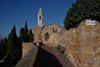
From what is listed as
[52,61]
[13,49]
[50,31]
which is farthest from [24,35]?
[52,61]

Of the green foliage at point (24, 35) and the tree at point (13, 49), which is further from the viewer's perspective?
the green foliage at point (24, 35)

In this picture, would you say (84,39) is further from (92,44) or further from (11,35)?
(11,35)

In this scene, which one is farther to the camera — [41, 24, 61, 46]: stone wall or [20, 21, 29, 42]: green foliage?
[20, 21, 29, 42]: green foliage

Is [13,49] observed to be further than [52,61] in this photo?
Yes

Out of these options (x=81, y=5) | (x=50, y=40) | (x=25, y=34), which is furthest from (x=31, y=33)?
(x=81, y=5)

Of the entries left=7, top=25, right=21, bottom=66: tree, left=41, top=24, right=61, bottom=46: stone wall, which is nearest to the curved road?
left=7, top=25, right=21, bottom=66: tree

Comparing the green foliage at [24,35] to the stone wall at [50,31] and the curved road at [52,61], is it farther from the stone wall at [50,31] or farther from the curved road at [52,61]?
the curved road at [52,61]

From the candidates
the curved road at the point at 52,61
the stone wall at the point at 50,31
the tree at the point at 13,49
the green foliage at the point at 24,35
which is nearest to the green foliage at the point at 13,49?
the tree at the point at 13,49

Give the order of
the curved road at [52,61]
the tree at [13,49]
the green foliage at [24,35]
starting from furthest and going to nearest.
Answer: the green foliage at [24,35]
the tree at [13,49]
the curved road at [52,61]

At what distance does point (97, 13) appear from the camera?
7.82 metres

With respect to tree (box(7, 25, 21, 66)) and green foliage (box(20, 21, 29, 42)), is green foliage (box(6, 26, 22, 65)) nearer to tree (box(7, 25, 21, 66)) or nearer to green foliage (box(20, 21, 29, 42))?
tree (box(7, 25, 21, 66))

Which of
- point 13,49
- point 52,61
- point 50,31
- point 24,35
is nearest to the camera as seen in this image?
point 52,61

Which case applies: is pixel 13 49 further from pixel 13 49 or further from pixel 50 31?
pixel 50 31

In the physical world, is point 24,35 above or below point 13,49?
above
